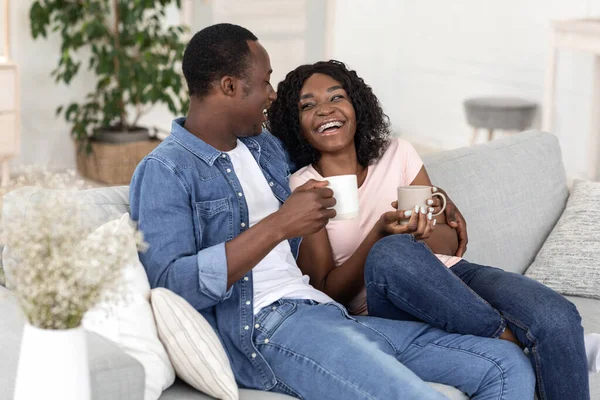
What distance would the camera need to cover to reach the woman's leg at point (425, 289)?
6.09ft

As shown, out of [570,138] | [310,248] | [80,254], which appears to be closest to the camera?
[80,254]

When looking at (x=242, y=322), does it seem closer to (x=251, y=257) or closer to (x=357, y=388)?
(x=251, y=257)

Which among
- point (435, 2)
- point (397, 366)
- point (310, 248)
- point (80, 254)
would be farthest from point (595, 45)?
point (80, 254)

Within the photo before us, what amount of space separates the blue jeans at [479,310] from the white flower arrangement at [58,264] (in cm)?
81

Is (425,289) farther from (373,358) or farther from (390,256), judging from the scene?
(373,358)

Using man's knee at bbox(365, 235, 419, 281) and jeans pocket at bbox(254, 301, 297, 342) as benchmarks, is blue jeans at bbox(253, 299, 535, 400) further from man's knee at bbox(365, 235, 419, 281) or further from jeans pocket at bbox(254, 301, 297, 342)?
man's knee at bbox(365, 235, 419, 281)

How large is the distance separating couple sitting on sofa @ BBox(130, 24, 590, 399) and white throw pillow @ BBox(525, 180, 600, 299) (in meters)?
0.49

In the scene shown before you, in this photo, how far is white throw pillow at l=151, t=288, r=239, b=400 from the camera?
1.57 metres

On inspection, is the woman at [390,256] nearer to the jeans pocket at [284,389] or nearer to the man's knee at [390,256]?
the man's knee at [390,256]

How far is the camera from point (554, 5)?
205 inches

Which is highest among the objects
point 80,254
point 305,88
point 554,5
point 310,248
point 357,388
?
point 554,5

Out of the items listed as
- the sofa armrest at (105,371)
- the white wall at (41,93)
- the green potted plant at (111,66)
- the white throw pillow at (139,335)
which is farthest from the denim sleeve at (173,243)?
the white wall at (41,93)

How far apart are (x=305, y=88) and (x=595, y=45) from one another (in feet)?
8.14

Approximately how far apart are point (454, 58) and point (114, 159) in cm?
238
